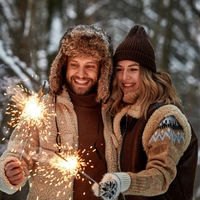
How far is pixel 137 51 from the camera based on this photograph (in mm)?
2605

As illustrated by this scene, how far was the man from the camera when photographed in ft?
8.19

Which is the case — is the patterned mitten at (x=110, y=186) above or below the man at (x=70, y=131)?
below

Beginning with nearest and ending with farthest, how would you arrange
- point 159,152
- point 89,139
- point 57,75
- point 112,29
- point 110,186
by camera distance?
point 110,186 → point 159,152 → point 89,139 → point 57,75 → point 112,29

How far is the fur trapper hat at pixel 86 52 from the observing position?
8.79 feet

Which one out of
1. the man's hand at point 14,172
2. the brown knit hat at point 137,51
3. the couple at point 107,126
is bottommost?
the man's hand at point 14,172

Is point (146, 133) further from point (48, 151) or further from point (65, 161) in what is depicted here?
point (48, 151)

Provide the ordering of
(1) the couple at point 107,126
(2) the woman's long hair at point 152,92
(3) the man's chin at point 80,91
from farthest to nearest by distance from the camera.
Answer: (3) the man's chin at point 80,91 → (2) the woman's long hair at point 152,92 → (1) the couple at point 107,126

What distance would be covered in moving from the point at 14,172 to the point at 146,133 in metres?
0.78

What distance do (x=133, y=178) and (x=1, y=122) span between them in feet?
Answer: 9.76

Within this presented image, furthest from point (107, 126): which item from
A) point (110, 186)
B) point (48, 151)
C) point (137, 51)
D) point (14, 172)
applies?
point (110, 186)

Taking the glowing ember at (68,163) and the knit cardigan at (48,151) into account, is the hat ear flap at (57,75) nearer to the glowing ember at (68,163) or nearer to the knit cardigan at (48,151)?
the knit cardigan at (48,151)

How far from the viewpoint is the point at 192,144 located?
8.06 feet

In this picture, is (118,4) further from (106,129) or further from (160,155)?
(160,155)

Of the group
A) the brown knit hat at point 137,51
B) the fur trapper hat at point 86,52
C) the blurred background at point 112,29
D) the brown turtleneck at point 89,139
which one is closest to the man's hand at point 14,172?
the brown turtleneck at point 89,139
